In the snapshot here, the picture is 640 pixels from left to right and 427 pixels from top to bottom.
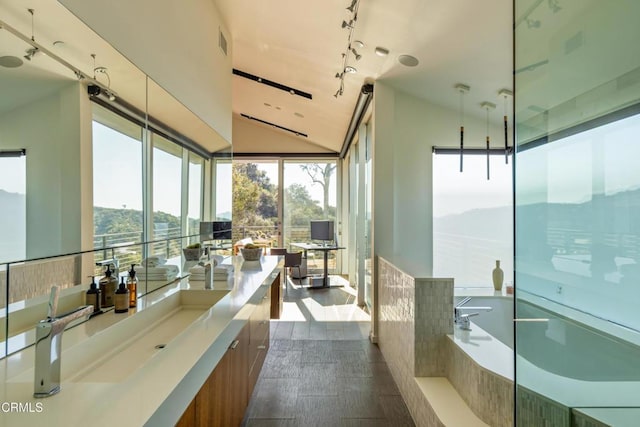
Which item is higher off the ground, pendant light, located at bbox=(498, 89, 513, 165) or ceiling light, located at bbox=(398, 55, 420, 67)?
ceiling light, located at bbox=(398, 55, 420, 67)

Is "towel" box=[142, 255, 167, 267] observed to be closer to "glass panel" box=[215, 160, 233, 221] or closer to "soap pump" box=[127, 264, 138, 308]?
"soap pump" box=[127, 264, 138, 308]

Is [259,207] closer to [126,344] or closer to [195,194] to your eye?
[195,194]

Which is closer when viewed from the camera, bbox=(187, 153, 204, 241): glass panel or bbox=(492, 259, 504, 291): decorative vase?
bbox=(187, 153, 204, 241): glass panel

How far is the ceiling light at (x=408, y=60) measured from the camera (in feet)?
9.05

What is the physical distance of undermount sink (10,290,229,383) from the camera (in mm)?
1056

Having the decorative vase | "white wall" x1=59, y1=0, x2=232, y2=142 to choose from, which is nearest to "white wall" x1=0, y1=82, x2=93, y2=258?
"white wall" x1=59, y1=0, x2=232, y2=142

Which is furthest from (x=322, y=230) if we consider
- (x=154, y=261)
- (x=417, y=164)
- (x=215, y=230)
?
(x=154, y=261)

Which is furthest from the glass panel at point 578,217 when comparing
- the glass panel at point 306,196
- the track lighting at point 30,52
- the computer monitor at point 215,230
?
the glass panel at point 306,196

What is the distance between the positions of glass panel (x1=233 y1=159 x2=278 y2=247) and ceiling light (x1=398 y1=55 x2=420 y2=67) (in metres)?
4.54

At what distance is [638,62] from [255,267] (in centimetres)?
→ 277

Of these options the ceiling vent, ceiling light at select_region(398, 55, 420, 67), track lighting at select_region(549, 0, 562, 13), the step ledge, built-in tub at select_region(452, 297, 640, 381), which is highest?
the ceiling vent

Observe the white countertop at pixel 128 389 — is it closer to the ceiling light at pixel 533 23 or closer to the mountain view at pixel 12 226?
the mountain view at pixel 12 226

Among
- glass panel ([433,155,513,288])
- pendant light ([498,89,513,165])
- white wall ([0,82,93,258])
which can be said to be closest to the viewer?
white wall ([0,82,93,258])

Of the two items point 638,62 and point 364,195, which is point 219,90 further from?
point 638,62
